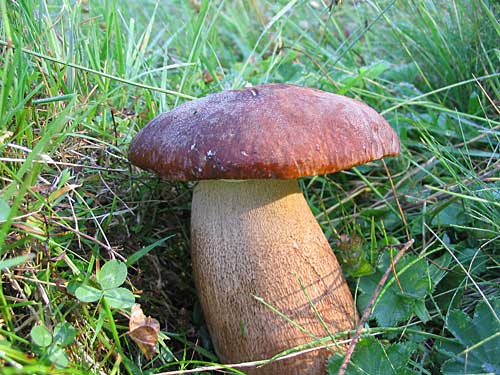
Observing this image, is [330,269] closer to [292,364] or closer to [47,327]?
[292,364]

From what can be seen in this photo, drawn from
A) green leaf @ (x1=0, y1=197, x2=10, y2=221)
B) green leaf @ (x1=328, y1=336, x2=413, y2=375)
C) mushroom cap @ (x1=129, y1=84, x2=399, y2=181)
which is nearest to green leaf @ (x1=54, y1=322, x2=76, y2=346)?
green leaf @ (x1=0, y1=197, x2=10, y2=221)

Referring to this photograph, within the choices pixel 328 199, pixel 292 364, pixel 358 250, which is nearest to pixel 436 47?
pixel 328 199

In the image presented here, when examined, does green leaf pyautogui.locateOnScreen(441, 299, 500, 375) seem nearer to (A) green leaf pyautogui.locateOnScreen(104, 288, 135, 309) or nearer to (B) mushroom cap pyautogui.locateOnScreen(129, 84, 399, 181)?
(B) mushroom cap pyautogui.locateOnScreen(129, 84, 399, 181)

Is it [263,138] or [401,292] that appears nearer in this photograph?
[263,138]

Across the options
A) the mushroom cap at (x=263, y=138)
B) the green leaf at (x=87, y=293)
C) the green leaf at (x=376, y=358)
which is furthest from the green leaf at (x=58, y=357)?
the green leaf at (x=376, y=358)

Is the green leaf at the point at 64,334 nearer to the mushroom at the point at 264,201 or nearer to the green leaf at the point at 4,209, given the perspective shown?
the green leaf at the point at 4,209

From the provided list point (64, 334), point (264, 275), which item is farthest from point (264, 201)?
point (64, 334)

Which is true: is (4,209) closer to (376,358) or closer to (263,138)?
(263,138)
